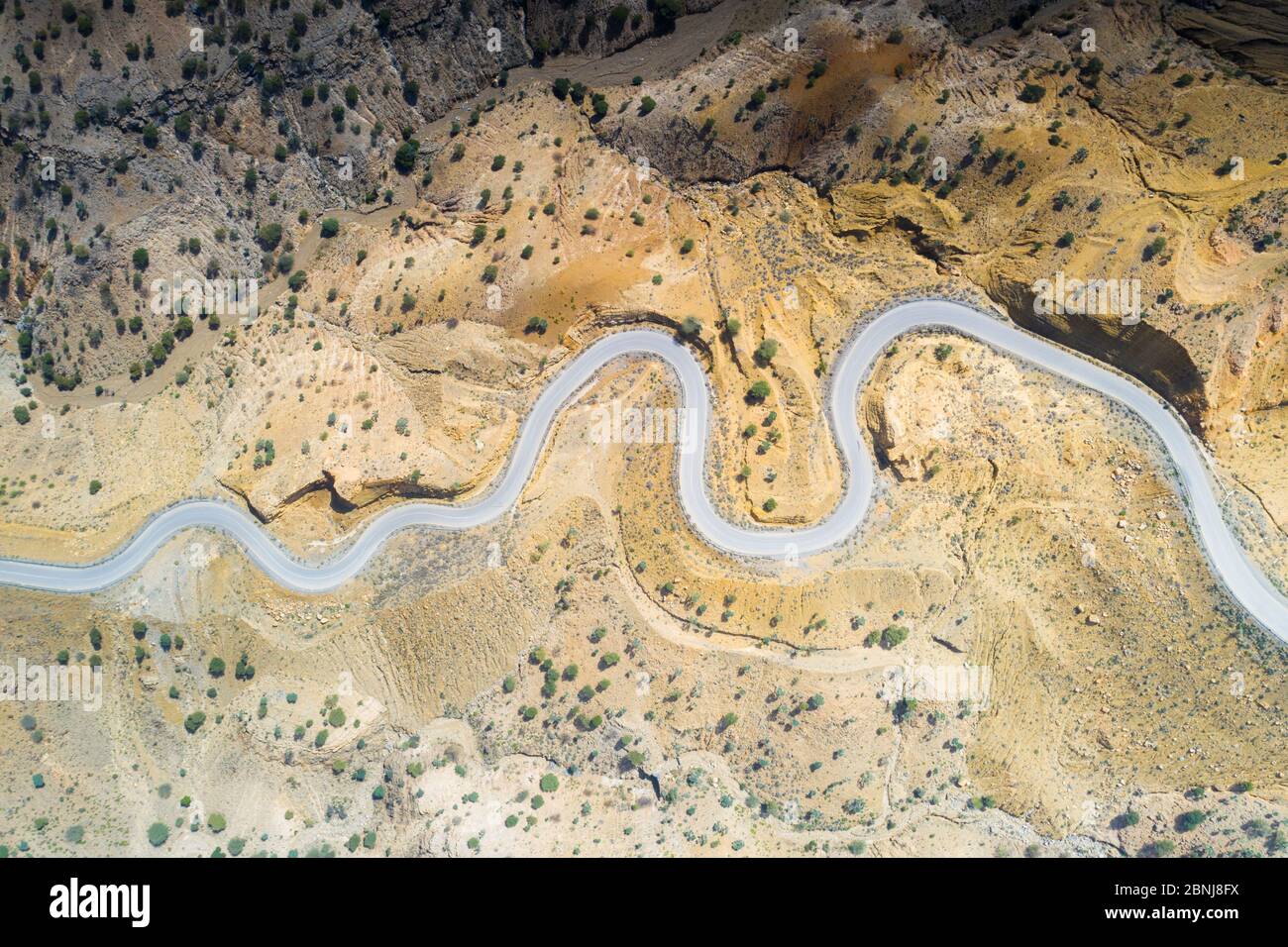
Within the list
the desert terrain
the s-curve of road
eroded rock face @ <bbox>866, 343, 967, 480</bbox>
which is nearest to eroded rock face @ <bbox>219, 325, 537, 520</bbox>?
the desert terrain

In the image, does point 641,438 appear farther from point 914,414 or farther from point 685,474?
point 914,414

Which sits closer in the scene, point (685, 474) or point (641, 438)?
point (685, 474)

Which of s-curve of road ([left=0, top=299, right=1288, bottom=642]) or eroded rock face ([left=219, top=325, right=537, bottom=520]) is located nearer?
s-curve of road ([left=0, top=299, right=1288, bottom=642])

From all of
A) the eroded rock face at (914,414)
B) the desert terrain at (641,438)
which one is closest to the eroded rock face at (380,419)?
the desert terrain at (641,438)

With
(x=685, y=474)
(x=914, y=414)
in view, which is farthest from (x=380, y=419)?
(x=914, y=414)

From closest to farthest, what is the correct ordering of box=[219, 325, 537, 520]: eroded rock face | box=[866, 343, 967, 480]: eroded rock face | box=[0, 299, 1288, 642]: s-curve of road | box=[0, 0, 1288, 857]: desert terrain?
box=[0, 0, 1288, 857]: desert terrain < box=[866, 343, 967, 480]: eroded rock face < box=[0, 299, 1288, 642]: s-curve of road < box=[219, 325, 537, 520]: eroded rock face

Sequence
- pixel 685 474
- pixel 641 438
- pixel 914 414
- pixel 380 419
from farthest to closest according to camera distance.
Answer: pixel 380 419, pixel 641 438, pixel 685 474, pixel 914 414

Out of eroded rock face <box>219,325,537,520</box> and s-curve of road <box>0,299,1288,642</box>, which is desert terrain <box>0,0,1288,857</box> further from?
s-curve of road <box>0,299,1288,642</box>

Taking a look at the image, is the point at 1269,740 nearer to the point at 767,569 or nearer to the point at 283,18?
the point at 767,569

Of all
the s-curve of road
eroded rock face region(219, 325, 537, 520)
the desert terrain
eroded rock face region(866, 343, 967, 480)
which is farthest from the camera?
eroded rock face region(219, 325, 537, 520)
